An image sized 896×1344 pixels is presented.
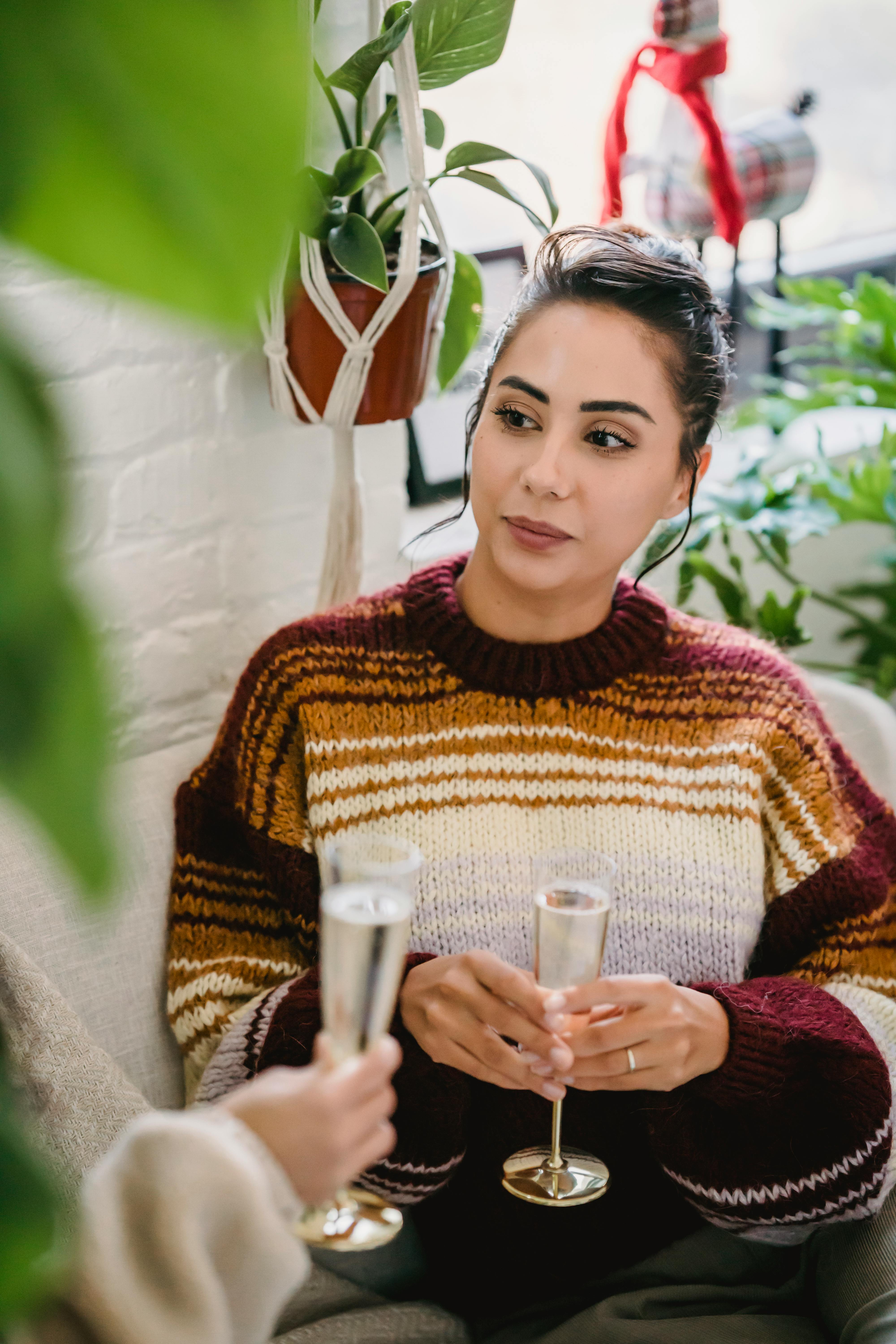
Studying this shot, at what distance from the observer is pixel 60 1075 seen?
1.04 m

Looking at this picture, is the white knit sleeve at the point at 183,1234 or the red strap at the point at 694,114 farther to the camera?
the red strap at the point at 694,114

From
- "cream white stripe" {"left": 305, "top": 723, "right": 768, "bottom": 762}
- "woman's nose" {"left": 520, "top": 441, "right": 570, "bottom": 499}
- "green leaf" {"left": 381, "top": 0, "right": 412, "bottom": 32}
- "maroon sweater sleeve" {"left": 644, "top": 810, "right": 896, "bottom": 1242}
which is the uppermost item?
"green leaf" {"left": 381, "top": 0, "right": 412, "bottom": 32}

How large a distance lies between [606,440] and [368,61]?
440mm

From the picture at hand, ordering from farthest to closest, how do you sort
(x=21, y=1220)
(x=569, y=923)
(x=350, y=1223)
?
(x=569, y=923)
(x=350, y=1223)
(x=21, y=1220)

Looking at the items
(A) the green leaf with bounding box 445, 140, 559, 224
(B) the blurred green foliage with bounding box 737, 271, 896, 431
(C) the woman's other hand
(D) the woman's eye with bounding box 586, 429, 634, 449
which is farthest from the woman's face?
(B) the blurred green foliage with bounding box 737, 271, 896, 431

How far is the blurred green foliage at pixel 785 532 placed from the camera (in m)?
1.82

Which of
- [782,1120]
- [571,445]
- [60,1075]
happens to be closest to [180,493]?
[571,445]

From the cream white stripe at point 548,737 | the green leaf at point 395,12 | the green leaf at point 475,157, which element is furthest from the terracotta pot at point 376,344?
the cream white stripe at point 548,737

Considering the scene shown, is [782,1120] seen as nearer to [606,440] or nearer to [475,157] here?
[606,440]

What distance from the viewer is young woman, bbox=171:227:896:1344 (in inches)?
46.1

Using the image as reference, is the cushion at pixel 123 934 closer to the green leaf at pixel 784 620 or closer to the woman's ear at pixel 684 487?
the woman's ear at pixel 684 487

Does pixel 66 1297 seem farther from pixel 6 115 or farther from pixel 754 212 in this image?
pixel 754 212

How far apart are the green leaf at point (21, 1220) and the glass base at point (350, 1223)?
1.11 ft

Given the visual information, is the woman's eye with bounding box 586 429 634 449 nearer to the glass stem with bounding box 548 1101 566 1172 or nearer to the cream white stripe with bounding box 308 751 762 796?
the cream white stripe with bounding box 308 751 762 796
